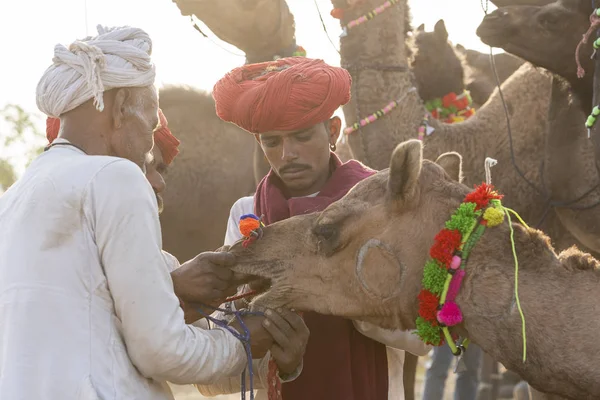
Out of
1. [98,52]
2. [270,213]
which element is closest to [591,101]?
[270,213]

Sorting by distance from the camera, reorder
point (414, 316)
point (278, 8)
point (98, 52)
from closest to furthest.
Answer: point (98, 52) → point (414, 316) → point (278, 8)

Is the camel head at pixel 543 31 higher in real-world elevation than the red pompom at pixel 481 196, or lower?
higher

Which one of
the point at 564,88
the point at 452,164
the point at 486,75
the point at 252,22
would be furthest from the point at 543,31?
the point at 486,75

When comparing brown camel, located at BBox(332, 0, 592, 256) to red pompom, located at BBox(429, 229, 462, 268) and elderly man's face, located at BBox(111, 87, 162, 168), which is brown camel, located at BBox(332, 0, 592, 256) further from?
elderly man's face, located at BBox(111, 87, 162, 168)

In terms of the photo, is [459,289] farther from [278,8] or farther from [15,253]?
[278,8]

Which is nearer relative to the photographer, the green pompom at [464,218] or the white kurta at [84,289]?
the white kurta at [84,289]

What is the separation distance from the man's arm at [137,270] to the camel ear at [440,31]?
255 inches

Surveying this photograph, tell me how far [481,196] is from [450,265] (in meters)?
0.30

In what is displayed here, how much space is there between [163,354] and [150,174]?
1238mm

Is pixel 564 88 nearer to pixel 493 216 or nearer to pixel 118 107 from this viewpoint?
pixel 493 216

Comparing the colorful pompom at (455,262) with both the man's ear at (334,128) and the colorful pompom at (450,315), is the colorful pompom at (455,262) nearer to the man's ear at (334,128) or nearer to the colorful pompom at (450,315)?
the colorful pompom at (450,315)

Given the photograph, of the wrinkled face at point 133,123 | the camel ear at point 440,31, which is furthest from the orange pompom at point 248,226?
the camel ear at point 440,31

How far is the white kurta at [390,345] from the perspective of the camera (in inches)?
147

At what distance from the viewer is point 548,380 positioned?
10.7 feet
